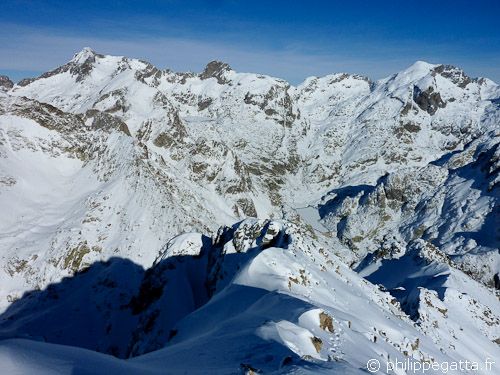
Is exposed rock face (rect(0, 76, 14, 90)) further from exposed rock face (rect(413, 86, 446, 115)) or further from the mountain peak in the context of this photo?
exposed rock face (rect(413, 86, 446, 115))

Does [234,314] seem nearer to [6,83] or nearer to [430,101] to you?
[430,101]

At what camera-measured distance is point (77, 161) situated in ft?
226

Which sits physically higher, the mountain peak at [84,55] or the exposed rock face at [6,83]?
the mountain peak at [84,55]

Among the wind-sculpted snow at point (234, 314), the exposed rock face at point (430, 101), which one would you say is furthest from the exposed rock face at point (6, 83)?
the exposed rock face at point (430, 101)

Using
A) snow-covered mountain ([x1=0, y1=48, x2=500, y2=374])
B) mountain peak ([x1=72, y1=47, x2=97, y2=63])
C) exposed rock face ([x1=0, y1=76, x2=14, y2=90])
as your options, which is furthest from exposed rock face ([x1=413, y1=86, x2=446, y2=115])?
exposed rock face ([x1=0, y1=76, x2=14, y2=90])

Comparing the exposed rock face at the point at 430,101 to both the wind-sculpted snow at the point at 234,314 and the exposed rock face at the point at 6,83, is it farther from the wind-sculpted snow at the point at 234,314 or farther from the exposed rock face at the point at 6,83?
the exposed rock face at the point at 6,83

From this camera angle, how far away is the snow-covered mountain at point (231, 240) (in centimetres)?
1420

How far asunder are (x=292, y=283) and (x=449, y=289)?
28.7 metres

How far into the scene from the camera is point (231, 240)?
3156cm

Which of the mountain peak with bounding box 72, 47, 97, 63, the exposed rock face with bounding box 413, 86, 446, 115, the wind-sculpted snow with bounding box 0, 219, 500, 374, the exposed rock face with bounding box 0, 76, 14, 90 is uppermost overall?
the mountain peak with bounding box 72, 47, 97, 63

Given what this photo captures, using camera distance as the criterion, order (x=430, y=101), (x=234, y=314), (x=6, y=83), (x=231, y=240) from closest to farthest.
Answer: (x=234, y=314) → (x=231, y=240) → (x=6, y=83) → (x=430, y=101)

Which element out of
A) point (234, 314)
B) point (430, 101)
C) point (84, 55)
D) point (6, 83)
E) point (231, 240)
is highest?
point (84, 55)

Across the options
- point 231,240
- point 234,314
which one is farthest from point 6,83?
point 234,314

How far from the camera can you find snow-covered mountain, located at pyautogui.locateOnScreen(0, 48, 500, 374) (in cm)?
1420
